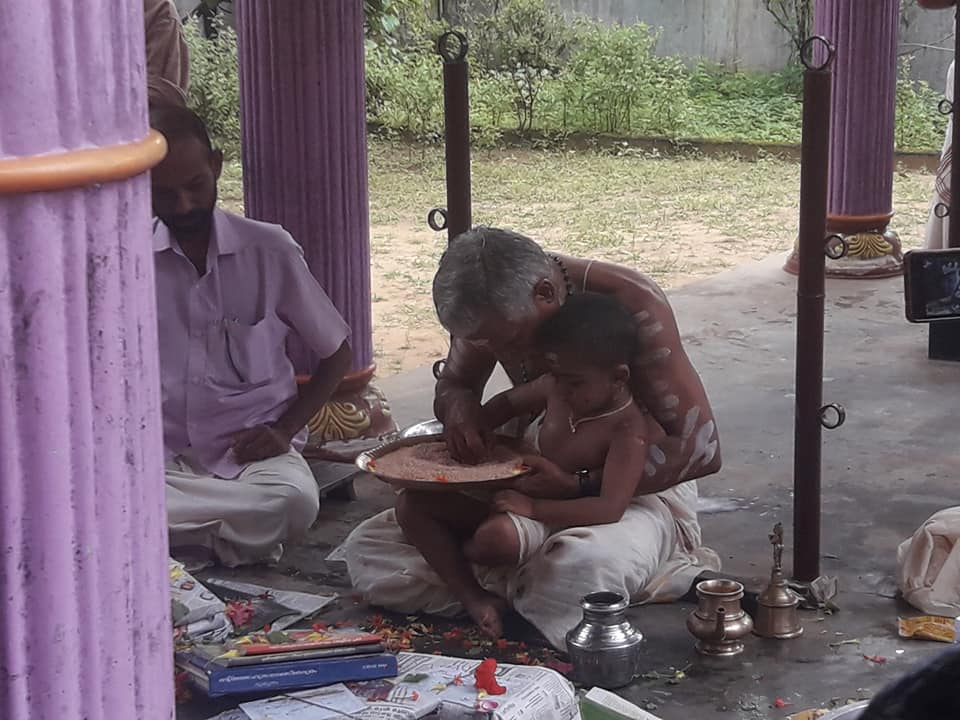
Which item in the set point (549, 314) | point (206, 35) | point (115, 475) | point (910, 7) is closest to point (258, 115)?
point (549, 314)

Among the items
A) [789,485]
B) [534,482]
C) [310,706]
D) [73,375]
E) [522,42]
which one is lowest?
[789,485]

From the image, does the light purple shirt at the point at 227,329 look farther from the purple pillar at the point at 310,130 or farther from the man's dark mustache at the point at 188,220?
the purple pillar at the point at 310,130

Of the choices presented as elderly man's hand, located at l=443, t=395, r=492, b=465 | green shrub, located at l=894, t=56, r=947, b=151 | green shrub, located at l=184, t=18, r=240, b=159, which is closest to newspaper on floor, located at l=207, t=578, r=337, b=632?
elderly man's hand, located at l=443, t=395, r=492, b=465

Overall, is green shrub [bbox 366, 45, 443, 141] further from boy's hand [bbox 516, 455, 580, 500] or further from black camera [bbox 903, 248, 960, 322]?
black camera [bbox 903, 248, 960, 322]

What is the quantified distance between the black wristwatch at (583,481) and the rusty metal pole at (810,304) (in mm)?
570

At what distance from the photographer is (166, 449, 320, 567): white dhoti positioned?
163 inches

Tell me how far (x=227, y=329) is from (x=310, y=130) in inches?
46.5

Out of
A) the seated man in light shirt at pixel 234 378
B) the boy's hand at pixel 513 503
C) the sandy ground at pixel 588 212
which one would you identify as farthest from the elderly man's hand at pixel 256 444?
the sandy ground at pixel 588 212

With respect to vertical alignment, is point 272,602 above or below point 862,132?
below

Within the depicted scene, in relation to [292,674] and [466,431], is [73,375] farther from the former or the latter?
[466,431]

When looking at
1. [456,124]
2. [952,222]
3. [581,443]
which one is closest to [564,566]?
[581,443]

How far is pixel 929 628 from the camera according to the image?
3.56 meters

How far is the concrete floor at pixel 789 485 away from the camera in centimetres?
339

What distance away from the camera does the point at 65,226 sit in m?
1.43
